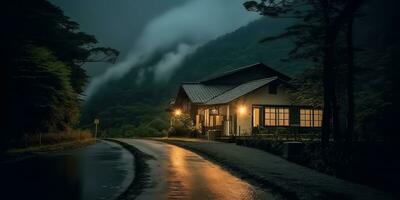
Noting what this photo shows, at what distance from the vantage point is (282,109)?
1608 inches

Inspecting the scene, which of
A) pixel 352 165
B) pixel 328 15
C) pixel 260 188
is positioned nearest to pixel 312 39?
pixel 328 15

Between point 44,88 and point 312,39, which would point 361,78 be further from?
point 44,88

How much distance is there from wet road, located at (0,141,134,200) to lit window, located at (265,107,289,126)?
2101 cm

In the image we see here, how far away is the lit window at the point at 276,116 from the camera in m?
40.3

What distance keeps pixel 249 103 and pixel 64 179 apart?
86.8 ft

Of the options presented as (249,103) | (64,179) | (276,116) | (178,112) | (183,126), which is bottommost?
(64,179)

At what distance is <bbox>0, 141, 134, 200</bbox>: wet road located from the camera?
11742 millimetres

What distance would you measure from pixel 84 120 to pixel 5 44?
241 ft

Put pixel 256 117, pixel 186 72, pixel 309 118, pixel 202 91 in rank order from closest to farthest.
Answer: pixel 256 117 → pixel 309 118 → pixel 202 91 → pixel 186 72

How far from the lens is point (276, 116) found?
40.6 meters

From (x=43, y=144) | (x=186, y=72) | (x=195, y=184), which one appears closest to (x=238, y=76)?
(x=43, y=144)

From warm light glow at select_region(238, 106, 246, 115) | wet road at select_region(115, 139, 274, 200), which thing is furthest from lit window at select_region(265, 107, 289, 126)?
wet road at select_region(115, 139, 274, 200)

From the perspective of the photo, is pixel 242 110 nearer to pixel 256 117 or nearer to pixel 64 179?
pixel 256 117

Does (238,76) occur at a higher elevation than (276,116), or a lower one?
higher
